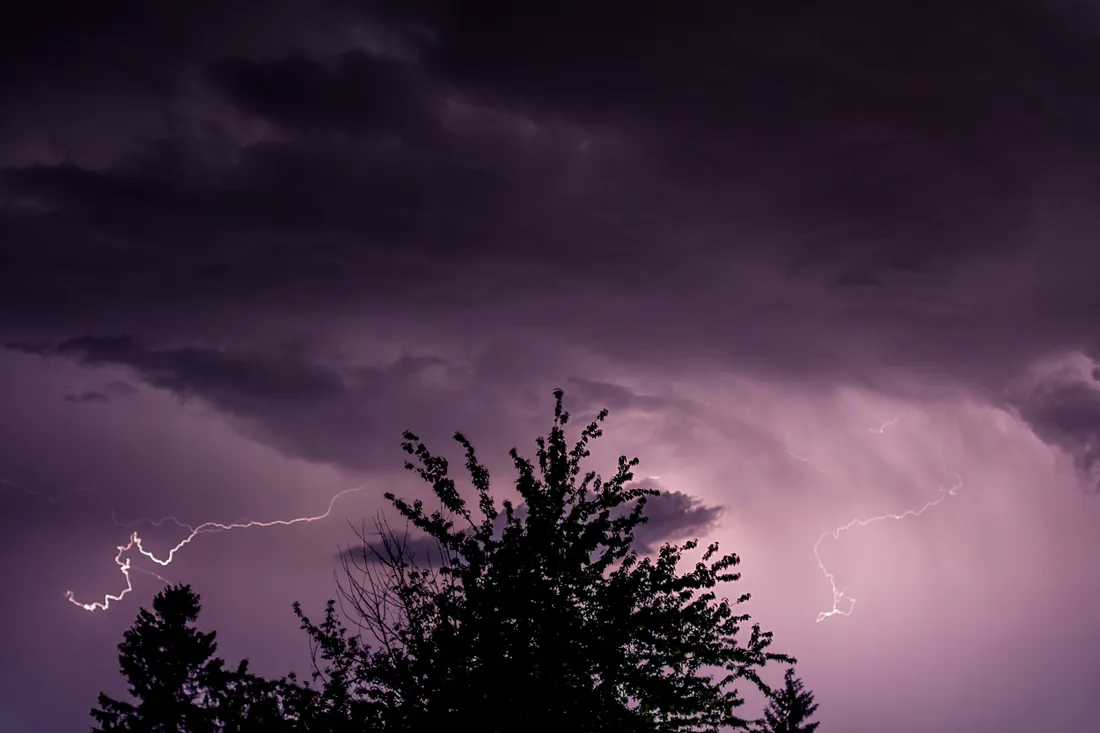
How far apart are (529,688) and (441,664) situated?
166 cm

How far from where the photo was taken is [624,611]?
1519 centimetres

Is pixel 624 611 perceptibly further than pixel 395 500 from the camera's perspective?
No

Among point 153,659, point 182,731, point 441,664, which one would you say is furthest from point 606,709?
point 153,659

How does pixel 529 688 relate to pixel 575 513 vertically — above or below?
below

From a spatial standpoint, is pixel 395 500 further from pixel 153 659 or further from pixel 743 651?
pixel 153 659

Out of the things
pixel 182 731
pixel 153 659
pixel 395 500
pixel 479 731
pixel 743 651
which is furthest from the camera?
pixel 153 659

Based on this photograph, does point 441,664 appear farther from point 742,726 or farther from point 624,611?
point 742,726

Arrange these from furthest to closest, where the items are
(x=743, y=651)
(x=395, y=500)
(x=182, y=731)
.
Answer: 1. (x=182, y=731)
2. (x=395, y=500)
3. (x=743, y=651)

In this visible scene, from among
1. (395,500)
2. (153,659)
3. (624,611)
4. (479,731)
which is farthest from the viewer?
(153,659)

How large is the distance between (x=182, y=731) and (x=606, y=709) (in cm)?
2747

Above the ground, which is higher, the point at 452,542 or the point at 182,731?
the point at 452,542

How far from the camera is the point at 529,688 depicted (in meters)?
13.8

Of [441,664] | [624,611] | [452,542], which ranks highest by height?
[452,542]

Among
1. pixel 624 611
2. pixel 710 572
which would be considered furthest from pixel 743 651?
pixel 624 611
